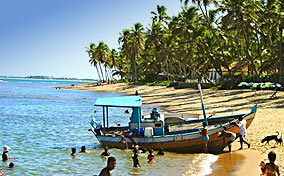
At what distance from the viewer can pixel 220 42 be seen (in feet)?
187

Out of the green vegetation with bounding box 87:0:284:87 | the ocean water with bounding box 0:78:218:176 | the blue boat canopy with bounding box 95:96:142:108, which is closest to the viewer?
the ocean water with bounding box 0:78:218:176

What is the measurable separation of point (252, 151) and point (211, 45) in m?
41.8

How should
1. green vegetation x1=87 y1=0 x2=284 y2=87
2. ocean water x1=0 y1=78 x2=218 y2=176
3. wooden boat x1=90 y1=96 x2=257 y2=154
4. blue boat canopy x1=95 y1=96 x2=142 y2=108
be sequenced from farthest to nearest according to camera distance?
green vegetation x1=87 y1=0 x2=284 y2=87 → blue boat canopy x1=95 y1=96 x2=142 y2=108 → wooden boat x1=90 y1=96 x2=257 y2=154 → ocean water x1=0 y1=78 x2=218 y2=176

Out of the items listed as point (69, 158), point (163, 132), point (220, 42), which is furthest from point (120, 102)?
point (220, 42)

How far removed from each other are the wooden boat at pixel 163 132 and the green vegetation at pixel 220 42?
25.9m

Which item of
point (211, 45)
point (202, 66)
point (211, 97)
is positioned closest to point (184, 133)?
point (211, 97)

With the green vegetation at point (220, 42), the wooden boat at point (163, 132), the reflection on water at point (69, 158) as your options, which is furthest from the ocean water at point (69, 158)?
the green vegetation at point (220, 42)

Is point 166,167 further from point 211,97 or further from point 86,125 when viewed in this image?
point 211,97

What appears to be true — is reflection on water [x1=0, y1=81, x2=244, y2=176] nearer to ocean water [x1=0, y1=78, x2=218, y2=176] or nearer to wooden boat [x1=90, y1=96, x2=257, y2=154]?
ocean water [x1=0, y1=78, x2=218, y2=176]

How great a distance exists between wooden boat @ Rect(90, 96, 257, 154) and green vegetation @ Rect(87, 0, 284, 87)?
25.9 m

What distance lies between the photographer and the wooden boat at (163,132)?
1831 cm

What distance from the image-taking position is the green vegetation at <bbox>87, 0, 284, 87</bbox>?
49.4 metres

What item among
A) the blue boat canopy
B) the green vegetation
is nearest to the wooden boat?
the blue boat canopy

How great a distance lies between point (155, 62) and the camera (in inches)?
3642
